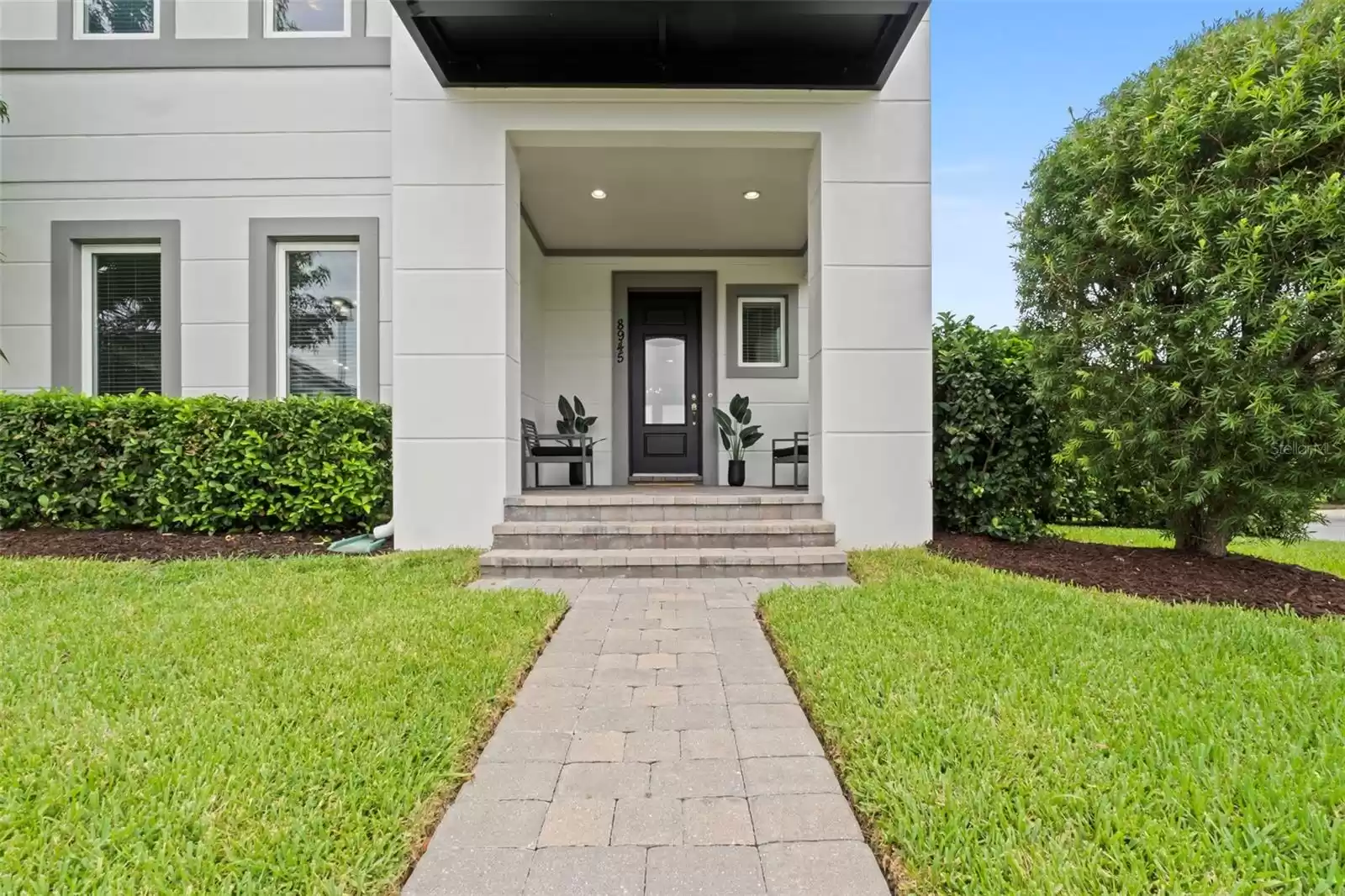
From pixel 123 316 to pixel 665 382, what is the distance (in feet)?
17.1

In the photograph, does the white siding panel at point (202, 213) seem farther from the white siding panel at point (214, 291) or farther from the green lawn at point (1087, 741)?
the green lawn at point (1087, 741)

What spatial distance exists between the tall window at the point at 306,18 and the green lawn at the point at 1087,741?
21.0 ft

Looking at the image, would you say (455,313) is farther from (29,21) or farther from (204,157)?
(29,21)

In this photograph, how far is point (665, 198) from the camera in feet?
19.3

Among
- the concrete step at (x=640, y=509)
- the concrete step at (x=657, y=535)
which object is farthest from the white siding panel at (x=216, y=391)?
the concrete step at (x=657, y=535)

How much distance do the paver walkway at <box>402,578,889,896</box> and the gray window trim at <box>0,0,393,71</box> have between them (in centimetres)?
575

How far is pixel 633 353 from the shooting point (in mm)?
7625

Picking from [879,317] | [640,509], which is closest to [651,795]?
[640,509]

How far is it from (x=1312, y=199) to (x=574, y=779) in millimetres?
4278

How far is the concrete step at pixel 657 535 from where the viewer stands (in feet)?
14.0

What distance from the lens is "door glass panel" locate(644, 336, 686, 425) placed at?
25.2ft

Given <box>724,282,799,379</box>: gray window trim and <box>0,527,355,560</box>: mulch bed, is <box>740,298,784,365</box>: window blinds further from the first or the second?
<box>0,527,355,560</box>: mulch bed

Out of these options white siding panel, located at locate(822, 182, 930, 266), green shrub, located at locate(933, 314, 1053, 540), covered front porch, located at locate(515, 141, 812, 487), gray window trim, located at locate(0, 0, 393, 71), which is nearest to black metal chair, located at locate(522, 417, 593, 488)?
covered front porch, located at locate(515, 141, 812, 487)

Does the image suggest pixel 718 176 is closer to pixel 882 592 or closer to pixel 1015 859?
pixel 882 592
